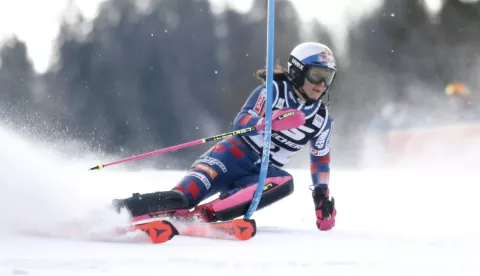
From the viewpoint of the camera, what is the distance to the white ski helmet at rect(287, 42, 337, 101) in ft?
15.4

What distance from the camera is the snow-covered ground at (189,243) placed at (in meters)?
2.85

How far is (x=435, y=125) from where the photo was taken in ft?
67.1

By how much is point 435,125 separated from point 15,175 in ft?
58.3

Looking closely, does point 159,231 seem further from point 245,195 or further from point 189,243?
point 245,195

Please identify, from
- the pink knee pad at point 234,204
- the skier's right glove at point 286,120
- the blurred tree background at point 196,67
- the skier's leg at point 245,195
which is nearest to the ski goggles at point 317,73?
the skier's right glove at point 286,120

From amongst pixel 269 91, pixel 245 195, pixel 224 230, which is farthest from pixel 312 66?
pixel 224 230

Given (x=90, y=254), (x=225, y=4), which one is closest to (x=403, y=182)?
(x=90, y=254)

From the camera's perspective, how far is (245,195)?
14.7 feet

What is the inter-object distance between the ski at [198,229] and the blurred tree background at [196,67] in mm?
16619

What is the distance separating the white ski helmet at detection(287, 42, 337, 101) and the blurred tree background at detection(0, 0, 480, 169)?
15898 mm

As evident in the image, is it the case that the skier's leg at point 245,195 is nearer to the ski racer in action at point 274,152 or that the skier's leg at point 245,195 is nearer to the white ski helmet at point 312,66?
the ski racer in action at point 274,152

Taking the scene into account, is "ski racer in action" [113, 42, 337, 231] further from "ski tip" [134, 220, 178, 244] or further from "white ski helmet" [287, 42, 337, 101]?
"ski tip" [134, 220, 178, 244]

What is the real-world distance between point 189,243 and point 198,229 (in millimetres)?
363

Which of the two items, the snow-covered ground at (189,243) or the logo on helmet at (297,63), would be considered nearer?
the snow-covered ground at (189,243)
